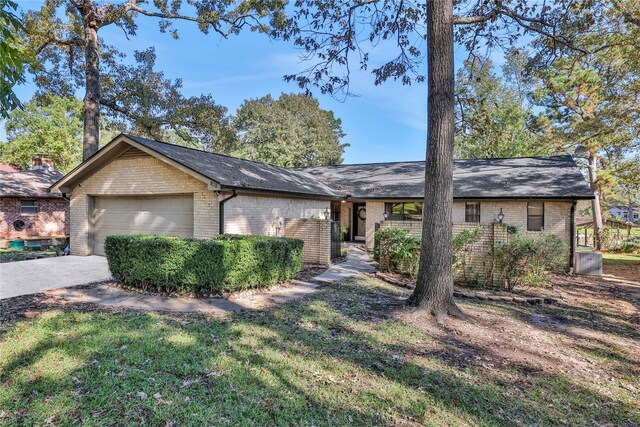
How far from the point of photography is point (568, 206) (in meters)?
13.3

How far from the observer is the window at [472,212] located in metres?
14.7

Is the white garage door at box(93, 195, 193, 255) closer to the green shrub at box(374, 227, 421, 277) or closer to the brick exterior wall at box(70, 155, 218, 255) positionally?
the brick exterior wall at box(70, 155, 218, 255)

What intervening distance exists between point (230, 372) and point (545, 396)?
3666 mm

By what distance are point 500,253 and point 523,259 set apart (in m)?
0.57

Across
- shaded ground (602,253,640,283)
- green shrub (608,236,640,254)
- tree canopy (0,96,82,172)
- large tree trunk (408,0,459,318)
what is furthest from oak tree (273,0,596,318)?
tree canopy (0,96,82,172)

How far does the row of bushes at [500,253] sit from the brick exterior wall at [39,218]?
20515 millimetres

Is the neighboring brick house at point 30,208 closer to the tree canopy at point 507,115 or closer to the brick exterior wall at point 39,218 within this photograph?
the brick exterior wall at point 39,218

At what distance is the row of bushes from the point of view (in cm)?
882

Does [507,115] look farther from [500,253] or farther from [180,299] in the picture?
[180,299]

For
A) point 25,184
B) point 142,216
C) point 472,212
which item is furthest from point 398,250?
point 25,184

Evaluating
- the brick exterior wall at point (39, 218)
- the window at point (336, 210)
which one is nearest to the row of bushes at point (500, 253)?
the window at point (336, 210)

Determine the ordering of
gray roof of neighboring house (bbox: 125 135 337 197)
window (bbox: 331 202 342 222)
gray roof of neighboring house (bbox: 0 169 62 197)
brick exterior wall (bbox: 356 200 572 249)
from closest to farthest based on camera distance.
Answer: gray roof of neighboring house (bbox: 125 135 337 197)
brick exterior wall (bbox: 356 200 572 249)
gray roof of neighboring house (bbox: 0 169 62 197)
window (bbox: 331 202 342 222)

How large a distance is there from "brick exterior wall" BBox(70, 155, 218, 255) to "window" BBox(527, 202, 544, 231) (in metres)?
12.5

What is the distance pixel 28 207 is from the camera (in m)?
19.5
